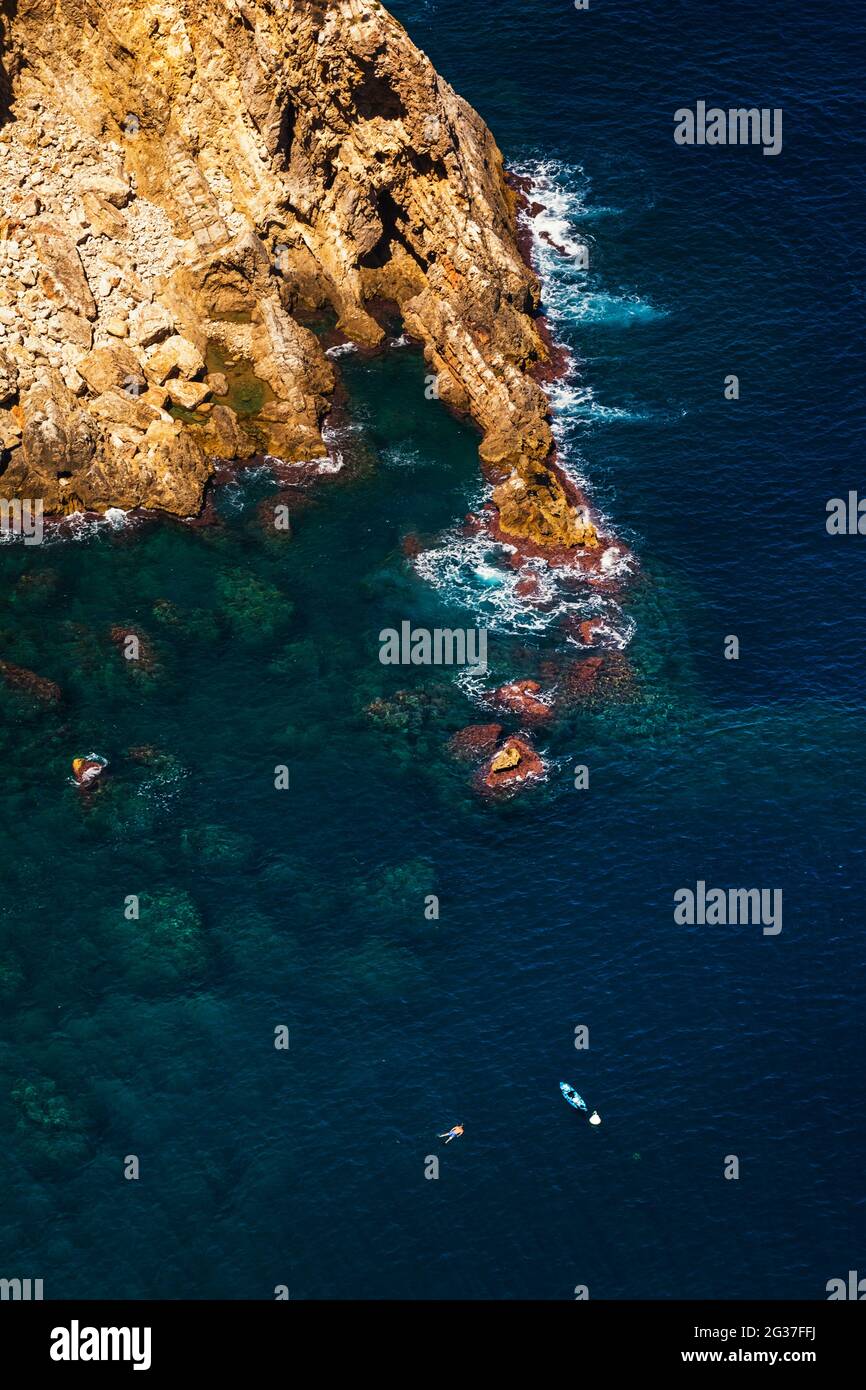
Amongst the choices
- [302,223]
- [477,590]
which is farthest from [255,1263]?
[302,223]

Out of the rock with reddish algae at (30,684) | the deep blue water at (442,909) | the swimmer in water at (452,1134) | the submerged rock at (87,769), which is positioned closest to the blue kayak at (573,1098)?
the deep blue water at (442,909)

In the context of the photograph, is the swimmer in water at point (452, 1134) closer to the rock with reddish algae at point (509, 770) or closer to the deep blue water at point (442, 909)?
the deep blue water at point (442, 909)

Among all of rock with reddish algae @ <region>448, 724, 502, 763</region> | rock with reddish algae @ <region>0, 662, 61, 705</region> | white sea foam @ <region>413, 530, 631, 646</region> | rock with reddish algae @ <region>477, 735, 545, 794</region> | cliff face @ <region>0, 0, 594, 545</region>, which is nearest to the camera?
rock with reddish algae @ <region>477, 735, 545, 794</region>

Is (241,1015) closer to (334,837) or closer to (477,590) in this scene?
(334,837)

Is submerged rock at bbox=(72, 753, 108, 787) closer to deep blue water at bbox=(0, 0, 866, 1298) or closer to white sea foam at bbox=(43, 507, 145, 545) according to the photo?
deep blue water at bbox=(0, 0, 866, 1298)

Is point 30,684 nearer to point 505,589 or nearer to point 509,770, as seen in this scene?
point 509,770

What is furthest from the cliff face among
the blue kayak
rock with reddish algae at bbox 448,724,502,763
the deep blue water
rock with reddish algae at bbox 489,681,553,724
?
the blue kayak

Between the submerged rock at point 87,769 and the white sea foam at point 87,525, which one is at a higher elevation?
the white sea foam at point 87,525
